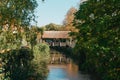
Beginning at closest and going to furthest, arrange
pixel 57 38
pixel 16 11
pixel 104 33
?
1. pixel 16 11
2. pixel 104 33
3. pixel 57 38

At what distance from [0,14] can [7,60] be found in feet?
18.7

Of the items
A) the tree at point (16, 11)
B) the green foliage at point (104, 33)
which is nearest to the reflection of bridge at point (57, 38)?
the green foliage at point (104, 33)

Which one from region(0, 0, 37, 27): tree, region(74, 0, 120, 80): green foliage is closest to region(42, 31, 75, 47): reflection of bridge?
region(74, 0, 120, 80): green foliage

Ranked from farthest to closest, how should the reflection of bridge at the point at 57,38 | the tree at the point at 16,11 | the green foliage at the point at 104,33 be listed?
the reflection of bridge at the point at 57,38, the green foliage at the point at 104,33, the tree at the point at 16,11

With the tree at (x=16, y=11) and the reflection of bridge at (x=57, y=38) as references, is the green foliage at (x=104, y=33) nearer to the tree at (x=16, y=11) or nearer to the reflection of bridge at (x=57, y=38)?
the tree at (x=16, y=11)

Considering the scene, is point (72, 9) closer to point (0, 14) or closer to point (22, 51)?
point (22, 51)

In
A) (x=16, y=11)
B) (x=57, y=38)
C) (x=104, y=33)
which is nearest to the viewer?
(x=16, y=11)

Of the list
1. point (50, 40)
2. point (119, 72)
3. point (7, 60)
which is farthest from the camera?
point (50, 40)

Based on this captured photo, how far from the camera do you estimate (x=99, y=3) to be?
22.6m

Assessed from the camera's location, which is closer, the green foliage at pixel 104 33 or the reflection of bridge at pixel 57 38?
the green foliage at pixel 104 33

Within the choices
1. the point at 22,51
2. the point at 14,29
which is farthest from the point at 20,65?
the point at 14,29

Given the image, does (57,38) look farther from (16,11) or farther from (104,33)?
(16,11)

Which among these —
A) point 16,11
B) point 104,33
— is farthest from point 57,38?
point 16,11

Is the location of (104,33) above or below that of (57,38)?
below
